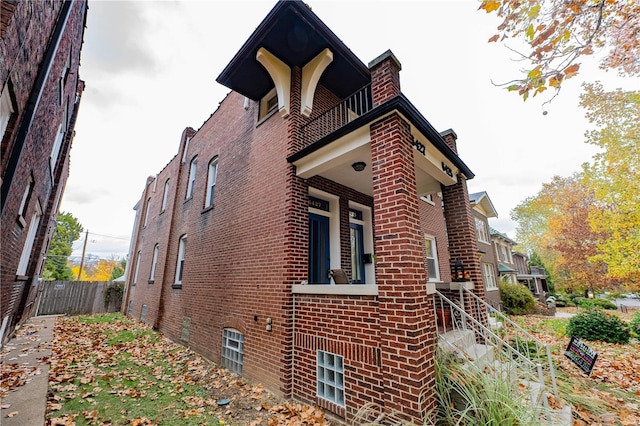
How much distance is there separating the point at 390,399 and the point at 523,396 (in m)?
1.42

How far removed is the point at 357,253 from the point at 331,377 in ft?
12.0

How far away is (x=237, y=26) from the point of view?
6.40 meters

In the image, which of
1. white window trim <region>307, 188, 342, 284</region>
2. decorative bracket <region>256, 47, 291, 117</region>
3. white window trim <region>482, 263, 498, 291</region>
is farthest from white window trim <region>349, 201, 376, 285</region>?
white window trim <region>482, 263, 498, 291</region>

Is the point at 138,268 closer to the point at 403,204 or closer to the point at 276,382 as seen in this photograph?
the point at 276,382

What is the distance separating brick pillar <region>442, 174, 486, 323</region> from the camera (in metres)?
5.52

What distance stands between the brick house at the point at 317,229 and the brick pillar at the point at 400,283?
16 mm

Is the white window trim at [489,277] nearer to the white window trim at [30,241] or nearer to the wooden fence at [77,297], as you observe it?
the white window trim at [30,241]

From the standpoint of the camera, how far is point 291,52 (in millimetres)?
5719

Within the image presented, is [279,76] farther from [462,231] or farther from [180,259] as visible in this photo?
[180,259]

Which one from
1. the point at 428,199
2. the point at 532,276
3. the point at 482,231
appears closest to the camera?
the point at 428,199

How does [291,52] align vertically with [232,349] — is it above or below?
above

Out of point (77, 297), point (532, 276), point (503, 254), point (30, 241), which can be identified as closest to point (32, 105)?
point (30, 241)

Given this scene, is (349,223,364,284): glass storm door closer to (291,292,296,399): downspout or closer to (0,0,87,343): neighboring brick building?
(291,292,296,399): downspout

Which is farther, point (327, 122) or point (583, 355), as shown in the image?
point (327, 122)
